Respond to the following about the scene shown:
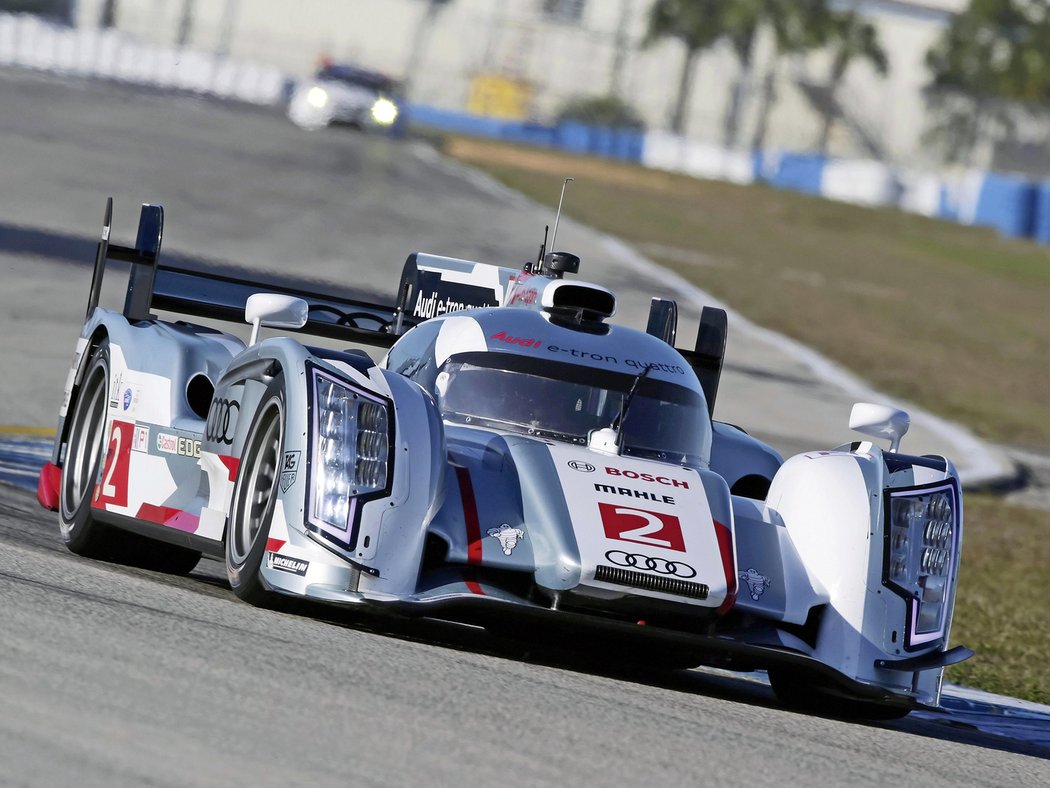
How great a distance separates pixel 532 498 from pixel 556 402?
86cm

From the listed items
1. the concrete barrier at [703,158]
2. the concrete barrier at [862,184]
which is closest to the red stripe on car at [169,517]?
the concrete barrier at [703,158]

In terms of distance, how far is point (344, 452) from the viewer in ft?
18.9

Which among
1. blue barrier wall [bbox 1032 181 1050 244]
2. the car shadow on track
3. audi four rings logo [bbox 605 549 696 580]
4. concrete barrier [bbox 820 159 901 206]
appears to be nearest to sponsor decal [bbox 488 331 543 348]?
the car shadow on track

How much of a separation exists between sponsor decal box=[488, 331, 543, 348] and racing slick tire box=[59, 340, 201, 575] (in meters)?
1.36

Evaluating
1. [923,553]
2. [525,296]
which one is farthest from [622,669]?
[525,296]

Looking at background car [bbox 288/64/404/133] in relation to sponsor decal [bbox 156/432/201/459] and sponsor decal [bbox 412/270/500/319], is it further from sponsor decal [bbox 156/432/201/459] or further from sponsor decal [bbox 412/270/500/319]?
sponsor decal [bbox 156/432/201/459]

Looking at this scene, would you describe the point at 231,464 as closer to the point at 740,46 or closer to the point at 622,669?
the point at 622,669

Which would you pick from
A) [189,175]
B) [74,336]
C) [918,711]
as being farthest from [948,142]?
[918,711]

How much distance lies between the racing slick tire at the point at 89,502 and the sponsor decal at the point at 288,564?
1.18 metres

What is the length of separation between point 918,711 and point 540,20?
74.8m

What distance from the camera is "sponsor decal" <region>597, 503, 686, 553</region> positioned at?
5773mm

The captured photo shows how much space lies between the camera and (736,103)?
74.6 meters

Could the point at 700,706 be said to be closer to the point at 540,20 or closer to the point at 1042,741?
the point at 1042,741

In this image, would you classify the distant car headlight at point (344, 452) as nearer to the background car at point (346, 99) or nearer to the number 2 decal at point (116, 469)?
the number 2 decal at point (116, 469)
